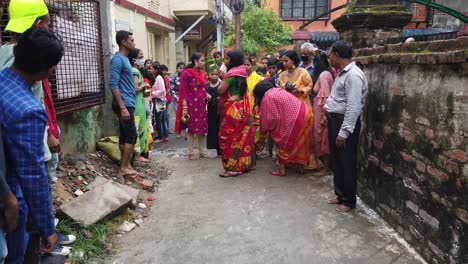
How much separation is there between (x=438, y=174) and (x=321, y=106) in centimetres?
224

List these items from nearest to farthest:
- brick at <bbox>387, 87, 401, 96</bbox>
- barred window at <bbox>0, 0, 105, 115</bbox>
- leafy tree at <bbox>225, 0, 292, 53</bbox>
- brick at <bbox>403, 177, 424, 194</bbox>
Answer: brick at <bbox>403, 177, 424, 194</bbox> → brick at <bbox>387, 87, 401, 96</bbox> → barred window at <bbox>0, 0, 105, 115</bbox> → leafy tree at <bbox>225, 0, 292, 53</bbox>

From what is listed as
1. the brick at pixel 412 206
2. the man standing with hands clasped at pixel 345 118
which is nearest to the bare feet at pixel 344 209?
the man standing with hands clasped at pixel 345 118

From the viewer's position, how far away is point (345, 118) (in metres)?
3.63

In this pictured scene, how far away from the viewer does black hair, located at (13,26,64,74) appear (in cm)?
185

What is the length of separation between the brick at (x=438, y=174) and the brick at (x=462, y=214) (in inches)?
9.1

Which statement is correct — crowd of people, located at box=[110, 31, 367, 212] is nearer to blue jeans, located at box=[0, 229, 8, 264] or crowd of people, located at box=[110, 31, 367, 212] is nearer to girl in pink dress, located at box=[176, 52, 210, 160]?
girl in pink dress, located at box=[176, 52, 210, 160]

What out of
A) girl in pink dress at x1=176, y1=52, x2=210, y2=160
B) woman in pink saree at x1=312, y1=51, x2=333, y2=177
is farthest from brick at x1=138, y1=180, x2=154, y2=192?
woman in pink saree at x1=312, y1=51, x2=333, y2=177

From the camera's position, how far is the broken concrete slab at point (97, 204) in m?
3.38

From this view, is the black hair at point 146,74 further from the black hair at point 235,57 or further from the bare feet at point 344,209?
the bare feet at point 344,209

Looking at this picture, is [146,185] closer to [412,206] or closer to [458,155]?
[412,206]

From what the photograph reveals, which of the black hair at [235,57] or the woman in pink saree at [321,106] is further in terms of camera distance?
the black hair at [235,57]

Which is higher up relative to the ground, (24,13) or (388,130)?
(24,13)

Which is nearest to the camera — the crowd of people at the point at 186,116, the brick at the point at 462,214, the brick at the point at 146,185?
the crowd of people at the point at 186,116

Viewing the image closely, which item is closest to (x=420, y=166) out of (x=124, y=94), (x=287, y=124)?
(x=287, y=124)
